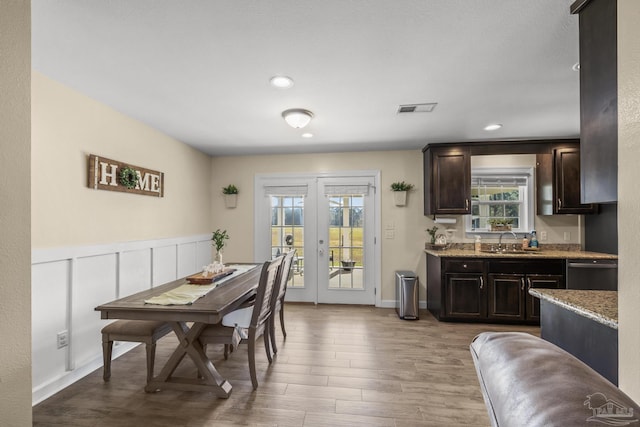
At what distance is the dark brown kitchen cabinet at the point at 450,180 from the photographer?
413cm

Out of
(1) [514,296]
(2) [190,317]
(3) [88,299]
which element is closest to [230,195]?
(3) [88,299]

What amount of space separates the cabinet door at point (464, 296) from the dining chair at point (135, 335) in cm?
323

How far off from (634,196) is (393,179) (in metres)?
3.63

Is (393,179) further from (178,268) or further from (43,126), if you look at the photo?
(43,126)

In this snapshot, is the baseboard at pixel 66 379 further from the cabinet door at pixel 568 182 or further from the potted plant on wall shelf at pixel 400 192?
the cabinet door at pixel 568 182

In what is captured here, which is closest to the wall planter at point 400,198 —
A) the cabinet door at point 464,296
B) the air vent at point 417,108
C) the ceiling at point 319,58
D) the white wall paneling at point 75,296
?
the cabinet door at point 464,296

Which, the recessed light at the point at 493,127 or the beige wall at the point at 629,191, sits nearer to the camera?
the beige wall at the point at 629,191

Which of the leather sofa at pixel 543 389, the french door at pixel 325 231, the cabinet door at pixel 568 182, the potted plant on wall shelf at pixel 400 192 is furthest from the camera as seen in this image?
the french door at pixel 325 231

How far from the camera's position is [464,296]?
387 cm

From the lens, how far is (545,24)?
5.49ft

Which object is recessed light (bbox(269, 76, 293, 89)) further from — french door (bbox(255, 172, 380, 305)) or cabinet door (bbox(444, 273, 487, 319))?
cabinet door (bbox(444, 273, 487, 319))

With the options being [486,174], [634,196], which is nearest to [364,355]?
[634,196]

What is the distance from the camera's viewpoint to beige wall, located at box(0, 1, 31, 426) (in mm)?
1021

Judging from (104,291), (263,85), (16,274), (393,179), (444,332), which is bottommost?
(444,332)
